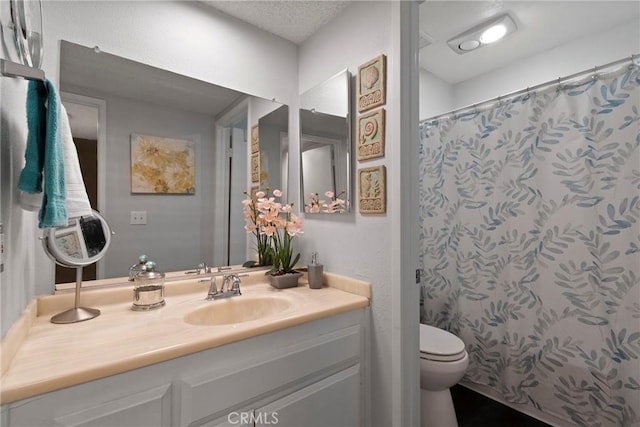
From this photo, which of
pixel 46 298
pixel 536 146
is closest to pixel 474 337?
pixel 536 146

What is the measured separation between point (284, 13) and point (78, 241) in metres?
1.42

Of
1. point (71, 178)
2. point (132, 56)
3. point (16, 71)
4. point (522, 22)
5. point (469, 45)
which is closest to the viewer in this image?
point (16, 71)

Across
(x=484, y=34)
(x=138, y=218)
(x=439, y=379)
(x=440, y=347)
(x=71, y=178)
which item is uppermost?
(x=484, y=34)

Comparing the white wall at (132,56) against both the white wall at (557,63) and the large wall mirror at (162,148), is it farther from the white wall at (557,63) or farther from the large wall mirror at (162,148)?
the white wall at (557,63)

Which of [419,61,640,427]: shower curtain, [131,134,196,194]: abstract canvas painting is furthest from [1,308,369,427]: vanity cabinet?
[419,61,640,427]: shower curtain

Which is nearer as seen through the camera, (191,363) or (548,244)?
(191,363)

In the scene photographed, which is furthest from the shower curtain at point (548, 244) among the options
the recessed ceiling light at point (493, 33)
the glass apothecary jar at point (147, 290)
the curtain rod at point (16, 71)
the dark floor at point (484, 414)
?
the curtain rod at point (16, 71)

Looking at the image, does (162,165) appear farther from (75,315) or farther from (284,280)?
(284,280)

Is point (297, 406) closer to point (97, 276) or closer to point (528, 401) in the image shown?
point (97, 276)

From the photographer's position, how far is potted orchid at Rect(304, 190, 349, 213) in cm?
146

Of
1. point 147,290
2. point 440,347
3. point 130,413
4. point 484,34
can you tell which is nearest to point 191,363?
point 130,413

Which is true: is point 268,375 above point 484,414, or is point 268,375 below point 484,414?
above

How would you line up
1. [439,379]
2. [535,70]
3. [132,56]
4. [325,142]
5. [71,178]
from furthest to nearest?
[535,70] → [325,142] → [439,379] → [132,56] → [71,178]

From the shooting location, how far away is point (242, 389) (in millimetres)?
918
